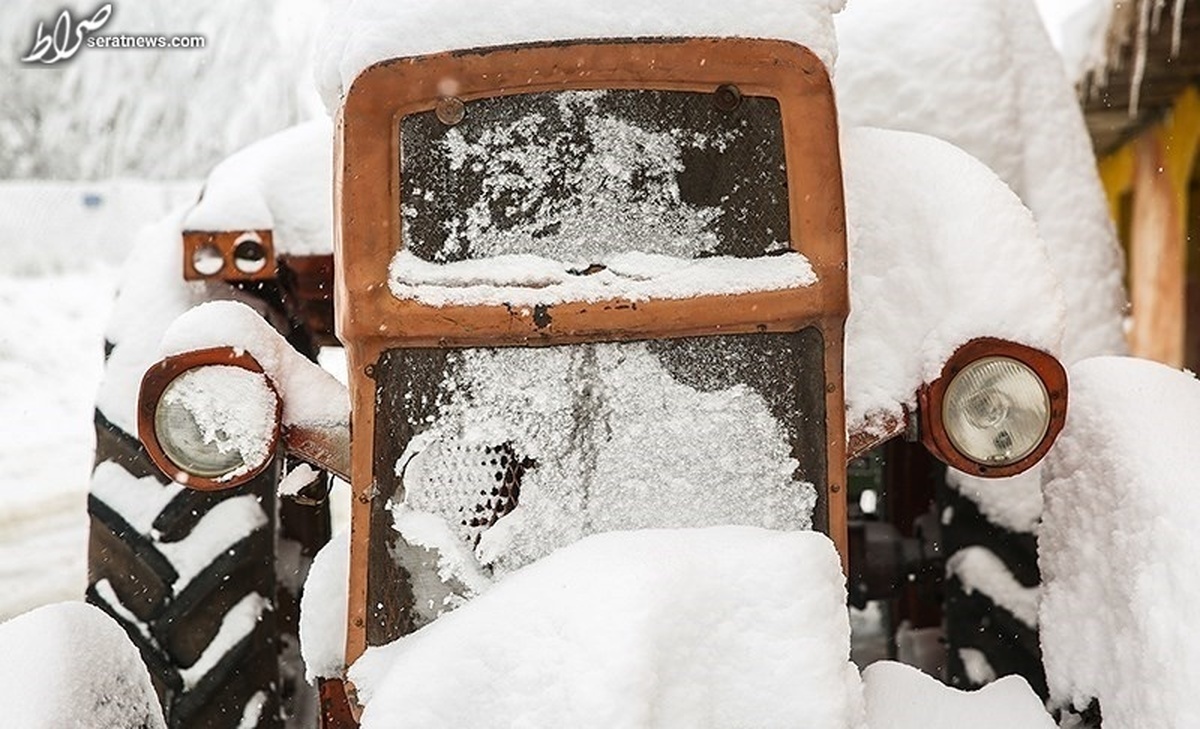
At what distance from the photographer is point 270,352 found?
64.5 inches

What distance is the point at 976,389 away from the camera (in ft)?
5.29

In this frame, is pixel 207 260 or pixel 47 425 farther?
pixel 47 425

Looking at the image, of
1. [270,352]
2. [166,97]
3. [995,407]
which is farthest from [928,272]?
[166,97]

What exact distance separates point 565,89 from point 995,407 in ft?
2.38

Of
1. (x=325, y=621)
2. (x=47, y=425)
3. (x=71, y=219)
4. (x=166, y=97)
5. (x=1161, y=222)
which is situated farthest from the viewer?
(x=166, y=97)

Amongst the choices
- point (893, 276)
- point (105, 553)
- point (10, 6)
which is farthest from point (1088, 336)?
point (10, 6)

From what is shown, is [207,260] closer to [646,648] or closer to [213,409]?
[213,409]

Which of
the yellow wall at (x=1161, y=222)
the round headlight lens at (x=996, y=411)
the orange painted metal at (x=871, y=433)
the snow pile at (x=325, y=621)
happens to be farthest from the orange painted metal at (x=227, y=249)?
the yellow wall at (x=1161, y=222)

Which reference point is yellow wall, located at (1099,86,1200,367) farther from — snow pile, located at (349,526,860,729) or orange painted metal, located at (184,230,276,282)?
snow pile, located at (349,526,860,729)

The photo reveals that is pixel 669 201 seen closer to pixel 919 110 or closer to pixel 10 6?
pixel 919 110

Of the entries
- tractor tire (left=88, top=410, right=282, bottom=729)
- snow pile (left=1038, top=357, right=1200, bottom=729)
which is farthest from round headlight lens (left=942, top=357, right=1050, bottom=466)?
tractor tire (left=88, top=410, right=282, bottom=729)

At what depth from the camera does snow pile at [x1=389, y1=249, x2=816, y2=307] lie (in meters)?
1.48

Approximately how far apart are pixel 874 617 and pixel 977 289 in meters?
2.64

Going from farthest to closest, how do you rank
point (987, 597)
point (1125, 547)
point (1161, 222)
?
point (1161, 222), point (987, 597), point (1125, 547)
